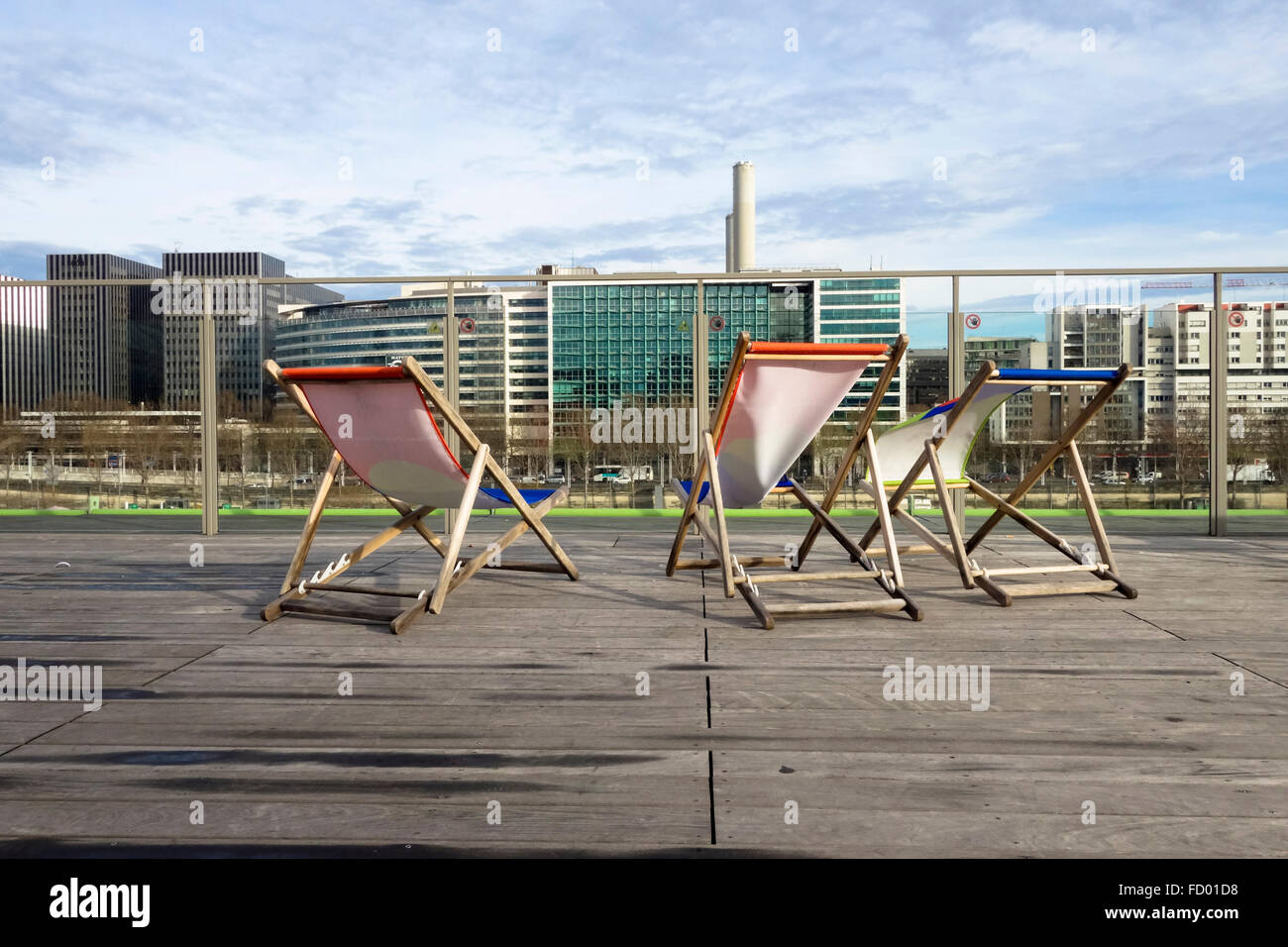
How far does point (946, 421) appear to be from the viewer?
419 centimetres

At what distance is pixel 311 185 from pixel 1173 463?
1063 cm

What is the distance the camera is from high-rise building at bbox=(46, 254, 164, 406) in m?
7.24

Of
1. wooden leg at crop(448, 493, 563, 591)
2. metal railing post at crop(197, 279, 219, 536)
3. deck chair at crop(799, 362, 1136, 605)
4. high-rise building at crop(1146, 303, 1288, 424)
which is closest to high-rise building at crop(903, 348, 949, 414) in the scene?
high-rise building at crop(1146, 303, 1288, 424)

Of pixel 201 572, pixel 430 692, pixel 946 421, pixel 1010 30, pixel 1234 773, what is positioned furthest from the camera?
pixel 1010 30

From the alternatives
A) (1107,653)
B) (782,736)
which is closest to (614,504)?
(1107,653)

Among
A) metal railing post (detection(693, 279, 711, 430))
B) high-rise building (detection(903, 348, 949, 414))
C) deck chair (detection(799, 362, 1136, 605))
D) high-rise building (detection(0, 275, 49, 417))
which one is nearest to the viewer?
deck chair (detection(799, 362, 1136, 605))

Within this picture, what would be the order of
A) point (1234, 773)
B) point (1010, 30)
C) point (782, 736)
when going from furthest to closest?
point (1010, 30) < point (782, 736) < point (1234, 773)

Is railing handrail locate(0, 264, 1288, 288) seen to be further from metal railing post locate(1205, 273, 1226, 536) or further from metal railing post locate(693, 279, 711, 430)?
metal railing post locate(1205, 273, 1226, 536)

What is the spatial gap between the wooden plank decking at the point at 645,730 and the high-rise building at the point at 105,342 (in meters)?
3.53

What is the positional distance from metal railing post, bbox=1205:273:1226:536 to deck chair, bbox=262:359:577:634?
17.7 ft

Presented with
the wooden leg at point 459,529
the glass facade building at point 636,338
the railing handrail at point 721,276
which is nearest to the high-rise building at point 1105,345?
the railing handrail at point 721,276

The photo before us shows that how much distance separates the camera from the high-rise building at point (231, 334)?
7027mm
